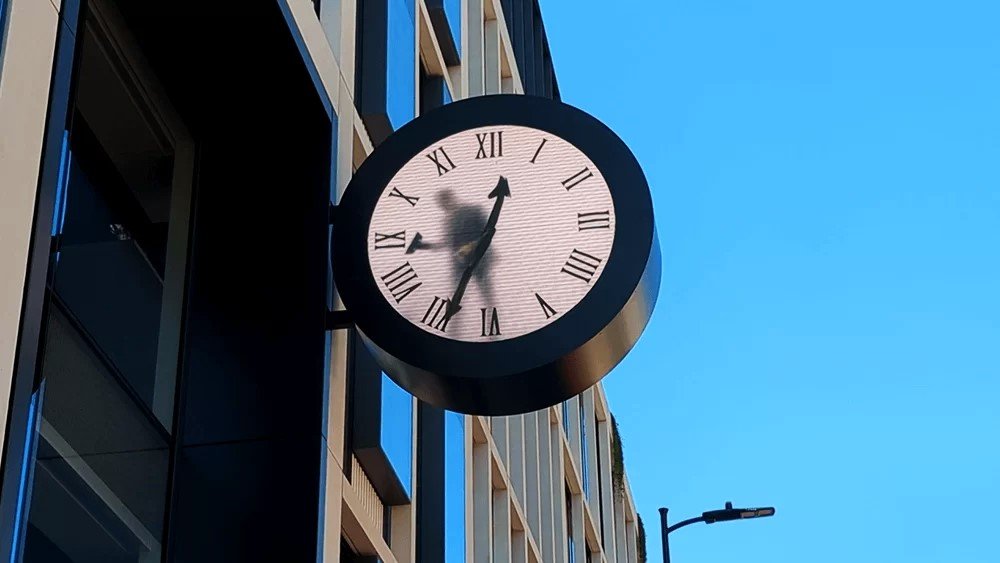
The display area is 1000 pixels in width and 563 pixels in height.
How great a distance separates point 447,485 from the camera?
1504 cm

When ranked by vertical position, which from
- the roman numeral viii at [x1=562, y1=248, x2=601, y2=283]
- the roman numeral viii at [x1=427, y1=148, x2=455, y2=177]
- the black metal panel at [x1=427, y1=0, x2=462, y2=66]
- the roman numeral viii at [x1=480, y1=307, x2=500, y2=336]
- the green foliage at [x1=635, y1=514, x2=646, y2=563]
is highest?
the green foliage at [x1=635, y1=514, x2=646, y2=563]

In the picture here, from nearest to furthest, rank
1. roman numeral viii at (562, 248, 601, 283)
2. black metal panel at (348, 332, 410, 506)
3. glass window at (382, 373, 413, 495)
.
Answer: roman numeral viii at (562, 248, 601, 283), black metal panel at (348, 332, 410, 506), glass window at (382, 373, 413, 495)

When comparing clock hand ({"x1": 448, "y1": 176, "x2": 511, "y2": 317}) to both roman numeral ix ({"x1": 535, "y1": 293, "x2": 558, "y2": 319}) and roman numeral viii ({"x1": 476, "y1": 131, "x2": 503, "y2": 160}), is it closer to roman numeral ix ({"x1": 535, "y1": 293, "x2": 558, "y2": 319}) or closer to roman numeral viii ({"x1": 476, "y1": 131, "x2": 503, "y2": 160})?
roman numeral viii ({"x1": 476, "y1": 131, "x2": 503, "y2": 160})

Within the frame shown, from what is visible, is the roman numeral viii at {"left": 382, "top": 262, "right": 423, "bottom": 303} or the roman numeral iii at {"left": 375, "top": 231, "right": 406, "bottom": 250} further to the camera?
the roman numeral iii at {"left": 375, "top": 231, "right": 406, "bottom": 250}

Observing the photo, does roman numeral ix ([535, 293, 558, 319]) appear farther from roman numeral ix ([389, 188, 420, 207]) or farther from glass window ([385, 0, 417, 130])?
glass window ([385, 0, 417, 130])

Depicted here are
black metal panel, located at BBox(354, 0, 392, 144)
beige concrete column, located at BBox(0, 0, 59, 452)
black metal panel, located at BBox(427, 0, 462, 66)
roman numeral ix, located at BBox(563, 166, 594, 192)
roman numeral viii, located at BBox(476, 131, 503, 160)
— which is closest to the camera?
beige concrete column, located at BBox(0, 0, 59, 452)

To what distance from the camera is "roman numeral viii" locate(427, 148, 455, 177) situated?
9250mm

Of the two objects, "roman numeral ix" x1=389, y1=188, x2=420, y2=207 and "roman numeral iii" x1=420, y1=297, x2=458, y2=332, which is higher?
"roman numeral ix" x1=389, y1=188, x2=420, y2=207

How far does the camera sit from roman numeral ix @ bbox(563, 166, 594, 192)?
9.01 meters

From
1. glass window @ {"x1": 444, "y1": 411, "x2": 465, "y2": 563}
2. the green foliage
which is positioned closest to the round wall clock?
glass window @ {"x1": 444, "y1": 411, "x2": 465, "y2": 563}

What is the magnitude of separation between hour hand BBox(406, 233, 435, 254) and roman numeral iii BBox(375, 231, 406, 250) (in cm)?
5

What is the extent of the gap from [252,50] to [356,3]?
343 centimetres

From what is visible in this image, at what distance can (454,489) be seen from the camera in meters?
15.7

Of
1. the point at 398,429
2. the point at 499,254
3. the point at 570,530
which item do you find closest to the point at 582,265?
the point at 499,254
